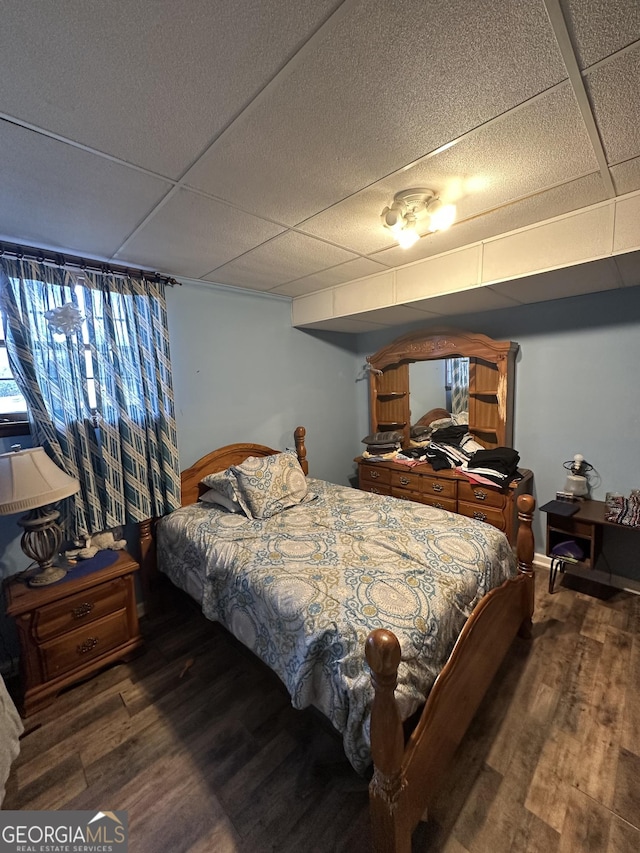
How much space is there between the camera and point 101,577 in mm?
1854

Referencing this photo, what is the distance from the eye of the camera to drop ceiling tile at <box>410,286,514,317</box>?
2.25m

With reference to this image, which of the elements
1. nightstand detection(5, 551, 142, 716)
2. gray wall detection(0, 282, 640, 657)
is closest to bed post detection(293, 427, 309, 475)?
gray wall detection(0, 282, 640, 657)

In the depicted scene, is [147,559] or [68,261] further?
[147,559]

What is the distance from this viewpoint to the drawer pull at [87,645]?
1820 millimetres

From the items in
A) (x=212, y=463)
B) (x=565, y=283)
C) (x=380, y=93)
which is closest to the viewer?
(x=380, y=93)

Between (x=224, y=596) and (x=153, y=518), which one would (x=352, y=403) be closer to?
(x=153, y=518)

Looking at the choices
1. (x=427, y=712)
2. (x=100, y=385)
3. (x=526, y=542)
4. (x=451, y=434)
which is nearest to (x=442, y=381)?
(x=451, y=434)

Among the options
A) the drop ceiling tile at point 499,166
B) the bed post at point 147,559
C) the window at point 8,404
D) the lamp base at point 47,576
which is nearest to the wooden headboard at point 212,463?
the bed post at point 147,559

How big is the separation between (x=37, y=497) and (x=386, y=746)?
1.75 metres

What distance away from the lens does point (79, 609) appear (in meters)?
1.80

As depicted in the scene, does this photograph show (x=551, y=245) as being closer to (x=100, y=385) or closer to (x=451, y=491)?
(x=451, y=491)

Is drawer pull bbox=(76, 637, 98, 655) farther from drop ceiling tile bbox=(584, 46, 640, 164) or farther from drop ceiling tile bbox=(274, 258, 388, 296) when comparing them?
drop ceiling tile bbox=(584, 46, 640, 164)

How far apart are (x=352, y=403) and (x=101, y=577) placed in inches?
112

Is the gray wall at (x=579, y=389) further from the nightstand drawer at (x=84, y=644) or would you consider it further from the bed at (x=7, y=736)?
the bed at (x=7, y=736)
